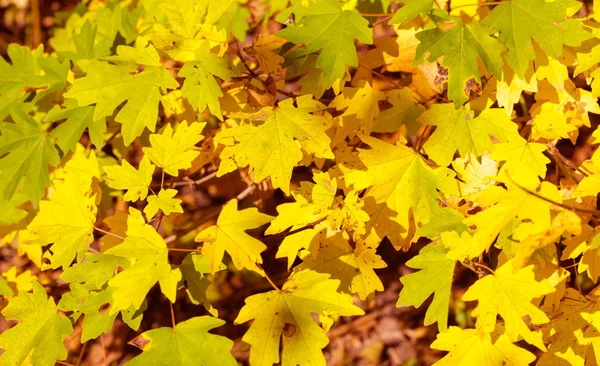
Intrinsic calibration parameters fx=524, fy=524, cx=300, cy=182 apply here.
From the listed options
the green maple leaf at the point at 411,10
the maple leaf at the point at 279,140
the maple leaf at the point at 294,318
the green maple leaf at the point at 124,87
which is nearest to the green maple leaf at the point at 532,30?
the green maple leaf at the point at 411,10

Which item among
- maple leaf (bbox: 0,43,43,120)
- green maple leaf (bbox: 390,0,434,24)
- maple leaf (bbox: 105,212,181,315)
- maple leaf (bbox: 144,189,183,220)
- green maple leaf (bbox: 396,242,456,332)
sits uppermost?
green maple leaf (bbox: 390,0,434,24)

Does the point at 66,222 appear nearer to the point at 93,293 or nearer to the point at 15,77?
the point at 93,293

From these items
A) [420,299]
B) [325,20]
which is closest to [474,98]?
[325,20]

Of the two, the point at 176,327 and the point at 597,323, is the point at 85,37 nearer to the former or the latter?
the point at 176,327

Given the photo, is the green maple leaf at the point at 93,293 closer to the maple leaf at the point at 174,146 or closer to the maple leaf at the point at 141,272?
the maple leaf at the point at 141,272

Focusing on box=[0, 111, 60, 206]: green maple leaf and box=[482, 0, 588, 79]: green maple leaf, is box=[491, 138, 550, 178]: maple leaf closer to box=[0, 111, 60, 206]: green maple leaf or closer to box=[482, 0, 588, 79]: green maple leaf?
box=[482, 0, 588, 79]: green maple leaf

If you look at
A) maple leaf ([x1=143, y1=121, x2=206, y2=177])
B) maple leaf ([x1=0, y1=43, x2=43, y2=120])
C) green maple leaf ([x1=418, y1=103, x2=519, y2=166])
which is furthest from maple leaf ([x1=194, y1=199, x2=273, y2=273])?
maple leaf ([x1=0, y1=43, x2=43, y2=120])
